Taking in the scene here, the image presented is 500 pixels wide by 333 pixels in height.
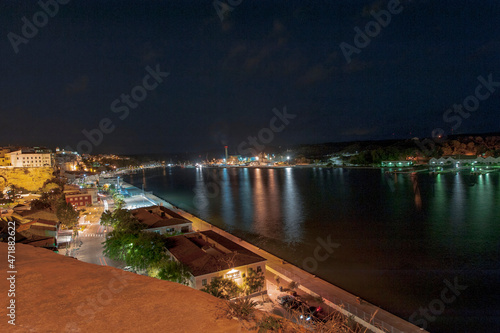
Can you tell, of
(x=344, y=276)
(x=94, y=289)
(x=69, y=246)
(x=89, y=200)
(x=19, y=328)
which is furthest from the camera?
(x=89, y=200)

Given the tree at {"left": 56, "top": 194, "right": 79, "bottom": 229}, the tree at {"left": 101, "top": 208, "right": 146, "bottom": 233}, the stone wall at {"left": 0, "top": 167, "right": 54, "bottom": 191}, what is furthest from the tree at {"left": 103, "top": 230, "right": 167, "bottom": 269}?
the stone wall at {"left": 0, "top": 167, "right": 54, "bottom": 191}

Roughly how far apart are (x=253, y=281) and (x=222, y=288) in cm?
66

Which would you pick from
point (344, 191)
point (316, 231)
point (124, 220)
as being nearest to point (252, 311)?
point (124, 220)

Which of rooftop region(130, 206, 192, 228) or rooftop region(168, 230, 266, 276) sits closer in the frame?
rooftop region(168, 230, 266, 276)

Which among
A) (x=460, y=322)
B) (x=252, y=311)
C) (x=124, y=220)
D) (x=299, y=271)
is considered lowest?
(x=460, y=322)

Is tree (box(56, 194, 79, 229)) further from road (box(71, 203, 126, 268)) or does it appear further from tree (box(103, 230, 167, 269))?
tree (box(103, 230, 167, 269))

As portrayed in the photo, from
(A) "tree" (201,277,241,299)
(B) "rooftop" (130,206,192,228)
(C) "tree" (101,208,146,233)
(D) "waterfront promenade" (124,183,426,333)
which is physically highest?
(C) "tree" (101,208,146,233)

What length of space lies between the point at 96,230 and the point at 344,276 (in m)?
8.43

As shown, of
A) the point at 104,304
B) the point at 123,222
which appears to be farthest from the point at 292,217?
the point at 104,304

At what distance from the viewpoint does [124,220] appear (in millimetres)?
8742

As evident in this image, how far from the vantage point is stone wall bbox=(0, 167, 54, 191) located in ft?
62.3

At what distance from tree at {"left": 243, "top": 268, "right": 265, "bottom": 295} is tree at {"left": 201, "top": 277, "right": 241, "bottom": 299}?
248mm

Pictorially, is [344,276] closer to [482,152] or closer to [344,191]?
[344,191]

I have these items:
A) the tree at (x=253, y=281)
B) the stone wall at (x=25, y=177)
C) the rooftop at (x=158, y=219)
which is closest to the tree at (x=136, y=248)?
the rooftop at (x=158, y=219)
